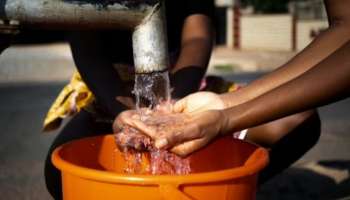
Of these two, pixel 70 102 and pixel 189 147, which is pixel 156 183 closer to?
pixel 189 147

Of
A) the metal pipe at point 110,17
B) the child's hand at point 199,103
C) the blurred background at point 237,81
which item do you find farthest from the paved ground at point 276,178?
the metal pipe at point 110,17

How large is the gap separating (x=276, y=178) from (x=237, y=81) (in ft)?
11.7

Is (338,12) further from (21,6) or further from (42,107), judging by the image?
(42,107)

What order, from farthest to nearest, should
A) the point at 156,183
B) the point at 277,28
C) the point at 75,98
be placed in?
1. the point at 277,28
2. the point at 75,98
3. the point at 156,183

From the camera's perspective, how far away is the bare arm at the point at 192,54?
155cm

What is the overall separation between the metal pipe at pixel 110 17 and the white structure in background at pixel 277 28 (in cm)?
902

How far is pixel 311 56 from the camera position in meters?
1.25

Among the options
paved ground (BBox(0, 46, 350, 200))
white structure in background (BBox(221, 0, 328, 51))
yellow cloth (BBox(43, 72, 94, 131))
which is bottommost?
white structure in background (BBox(221, 0, 328, 51))

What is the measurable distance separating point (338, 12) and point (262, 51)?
9.68 m

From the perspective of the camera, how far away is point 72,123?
1.77m

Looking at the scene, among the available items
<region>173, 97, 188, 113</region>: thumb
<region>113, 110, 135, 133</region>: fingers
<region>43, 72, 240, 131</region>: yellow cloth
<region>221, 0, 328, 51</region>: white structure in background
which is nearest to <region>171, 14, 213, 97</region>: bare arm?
<region>43, 72, 240, 131</region>: yellow cloth

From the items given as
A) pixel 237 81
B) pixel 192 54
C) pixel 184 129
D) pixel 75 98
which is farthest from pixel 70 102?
pixel 237 81

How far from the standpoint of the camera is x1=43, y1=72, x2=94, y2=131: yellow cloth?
1861 mm

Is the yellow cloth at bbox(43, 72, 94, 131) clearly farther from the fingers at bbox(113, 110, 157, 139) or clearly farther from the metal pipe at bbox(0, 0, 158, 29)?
the metal pipe at bbox(0, 0, 158, 29)
